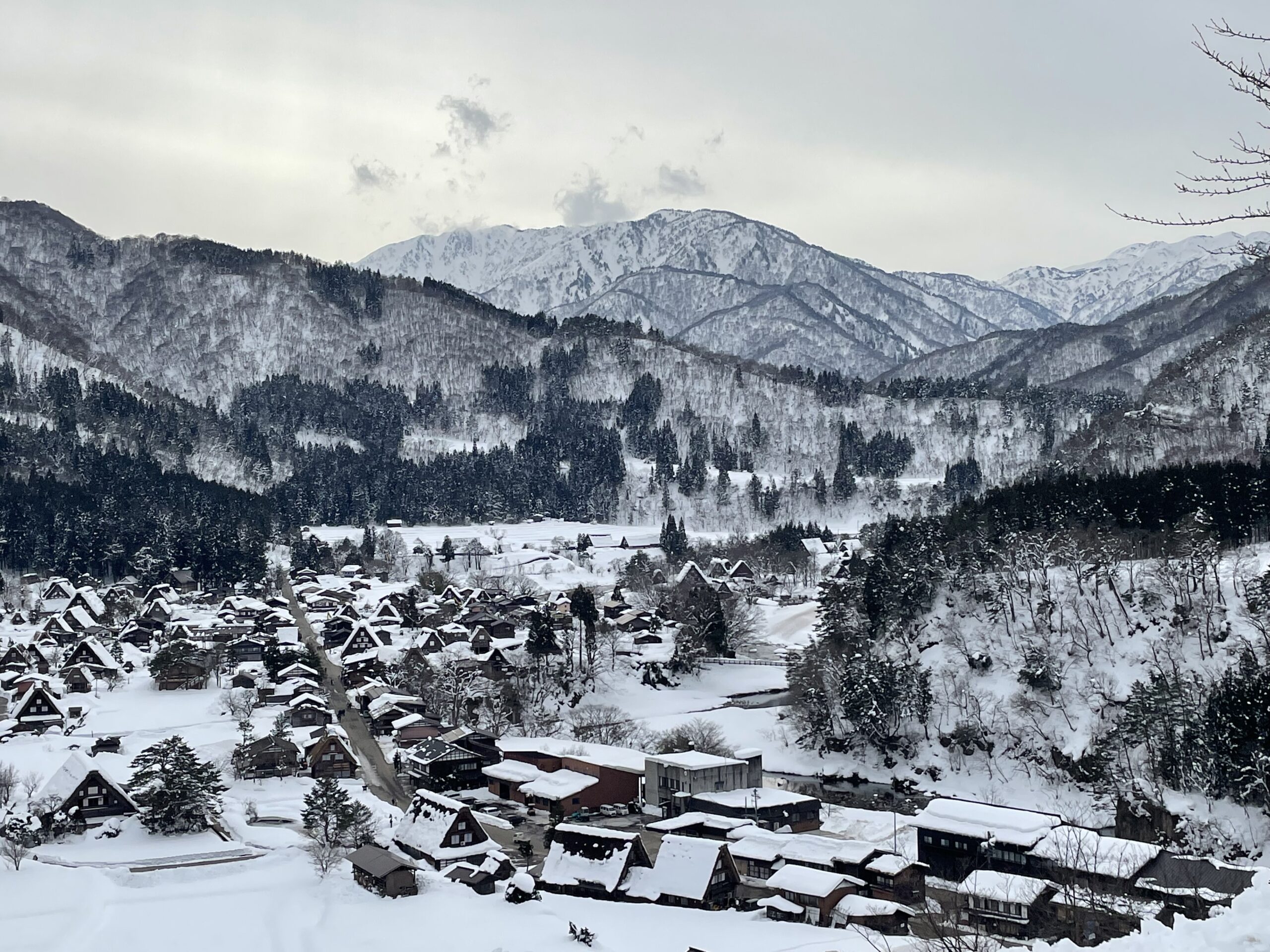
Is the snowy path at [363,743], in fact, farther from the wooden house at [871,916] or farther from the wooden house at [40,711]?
the wooden house at [871,916]

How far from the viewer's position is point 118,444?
450ft

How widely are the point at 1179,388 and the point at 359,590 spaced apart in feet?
295

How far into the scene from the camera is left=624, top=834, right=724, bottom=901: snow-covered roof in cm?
2933

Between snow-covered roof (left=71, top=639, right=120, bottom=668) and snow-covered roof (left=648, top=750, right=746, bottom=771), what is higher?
snow-covered roof (left=71, top=639, right=120, bottom=668)

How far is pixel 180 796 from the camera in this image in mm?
32281

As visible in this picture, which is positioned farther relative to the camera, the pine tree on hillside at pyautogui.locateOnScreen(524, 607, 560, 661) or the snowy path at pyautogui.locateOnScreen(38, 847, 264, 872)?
the pine tree on hillside at pyautogui.locateOnScreen(524, 607, 560, 661)

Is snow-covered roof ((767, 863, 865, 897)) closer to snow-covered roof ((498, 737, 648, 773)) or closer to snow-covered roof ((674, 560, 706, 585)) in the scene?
snow-covered roof ((498, 737, 648, 773))

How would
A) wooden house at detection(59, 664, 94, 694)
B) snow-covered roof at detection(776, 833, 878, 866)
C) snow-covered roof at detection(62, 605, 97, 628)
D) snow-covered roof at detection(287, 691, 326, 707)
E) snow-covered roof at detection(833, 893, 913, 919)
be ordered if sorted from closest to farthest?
snow-covered roof at detection(833, 893, 913, 919)
snow-covered roof at detection(776, 833, 878, 866)
snow-covered roof at detection(287, 691, 326, 707)
wooden house at detection(59, 664, 94, 694)
snow-covered roof at detection(62, 605, 97, 628)

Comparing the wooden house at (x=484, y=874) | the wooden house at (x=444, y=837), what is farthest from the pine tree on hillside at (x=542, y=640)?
the wooden house at (x=484, y=874)

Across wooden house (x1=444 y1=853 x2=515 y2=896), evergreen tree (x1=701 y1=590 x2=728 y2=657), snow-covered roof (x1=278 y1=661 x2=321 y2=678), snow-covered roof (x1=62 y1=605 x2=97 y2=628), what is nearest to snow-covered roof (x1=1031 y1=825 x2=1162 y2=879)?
wooden house (x1=444 y1=853 x2=515 y2=896)

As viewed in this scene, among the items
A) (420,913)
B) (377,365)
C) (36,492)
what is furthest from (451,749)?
(377,365)

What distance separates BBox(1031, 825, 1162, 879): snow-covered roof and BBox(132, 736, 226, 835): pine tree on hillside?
24.0 metres

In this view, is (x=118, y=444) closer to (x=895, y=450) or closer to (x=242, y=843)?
(x=895, y=450)

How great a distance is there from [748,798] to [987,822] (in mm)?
8726
